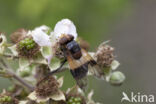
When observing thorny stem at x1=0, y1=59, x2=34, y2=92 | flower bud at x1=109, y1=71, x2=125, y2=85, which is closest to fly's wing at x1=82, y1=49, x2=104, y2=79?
flower bud at x1=109, y1=71, x2=125, y2=85

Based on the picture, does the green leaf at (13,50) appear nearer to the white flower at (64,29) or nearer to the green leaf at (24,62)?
the green leaf at (24,62)

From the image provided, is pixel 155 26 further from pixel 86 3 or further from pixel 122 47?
pixel 86 3

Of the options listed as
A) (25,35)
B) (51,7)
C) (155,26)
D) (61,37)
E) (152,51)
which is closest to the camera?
(61,37)

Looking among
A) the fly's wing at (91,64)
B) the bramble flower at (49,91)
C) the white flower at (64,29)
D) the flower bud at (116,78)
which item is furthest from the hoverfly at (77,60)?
the flower bud at (116,78)

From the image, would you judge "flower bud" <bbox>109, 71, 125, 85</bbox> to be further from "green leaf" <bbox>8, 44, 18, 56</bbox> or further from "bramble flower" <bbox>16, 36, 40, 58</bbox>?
"green leaf" <bbox>8, 44, 18, 56</bbox>

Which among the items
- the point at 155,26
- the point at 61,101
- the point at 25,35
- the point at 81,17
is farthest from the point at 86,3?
the point at 155,26

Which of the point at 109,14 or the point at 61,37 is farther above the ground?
the point at 109,14
